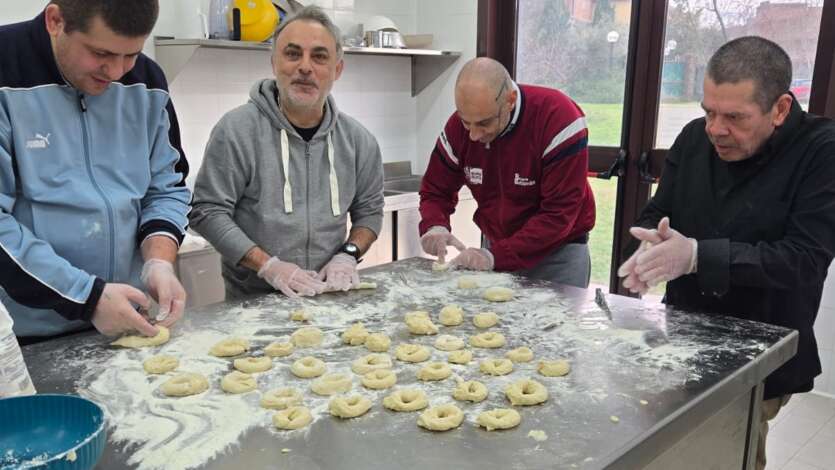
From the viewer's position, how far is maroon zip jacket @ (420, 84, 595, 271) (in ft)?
7.86

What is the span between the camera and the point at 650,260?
1.81m

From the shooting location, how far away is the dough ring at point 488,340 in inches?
66.8

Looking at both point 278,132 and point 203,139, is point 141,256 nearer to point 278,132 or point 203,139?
point 278,132

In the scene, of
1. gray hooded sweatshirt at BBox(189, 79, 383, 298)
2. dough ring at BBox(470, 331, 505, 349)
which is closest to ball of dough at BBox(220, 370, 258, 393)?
→ dough ring at BBox(470, 331, 505, 349)

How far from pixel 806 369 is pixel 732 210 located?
0.48 m

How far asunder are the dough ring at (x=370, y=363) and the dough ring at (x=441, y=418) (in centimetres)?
24

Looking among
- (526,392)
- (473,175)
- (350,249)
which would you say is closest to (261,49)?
(473,175)

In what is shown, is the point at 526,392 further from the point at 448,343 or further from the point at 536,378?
the point at 448,343

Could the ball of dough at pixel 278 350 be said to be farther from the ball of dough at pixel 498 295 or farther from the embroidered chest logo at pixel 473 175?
the embroidered chest logo at pixel 473 175

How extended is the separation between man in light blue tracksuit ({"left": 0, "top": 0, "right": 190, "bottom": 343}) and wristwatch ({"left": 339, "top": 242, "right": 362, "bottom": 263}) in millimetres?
634

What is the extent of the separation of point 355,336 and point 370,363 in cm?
15

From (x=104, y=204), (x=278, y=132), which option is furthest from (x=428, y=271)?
(x=104, y=204)

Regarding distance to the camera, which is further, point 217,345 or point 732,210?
point 732,210

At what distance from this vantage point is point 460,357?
5.25 ft
